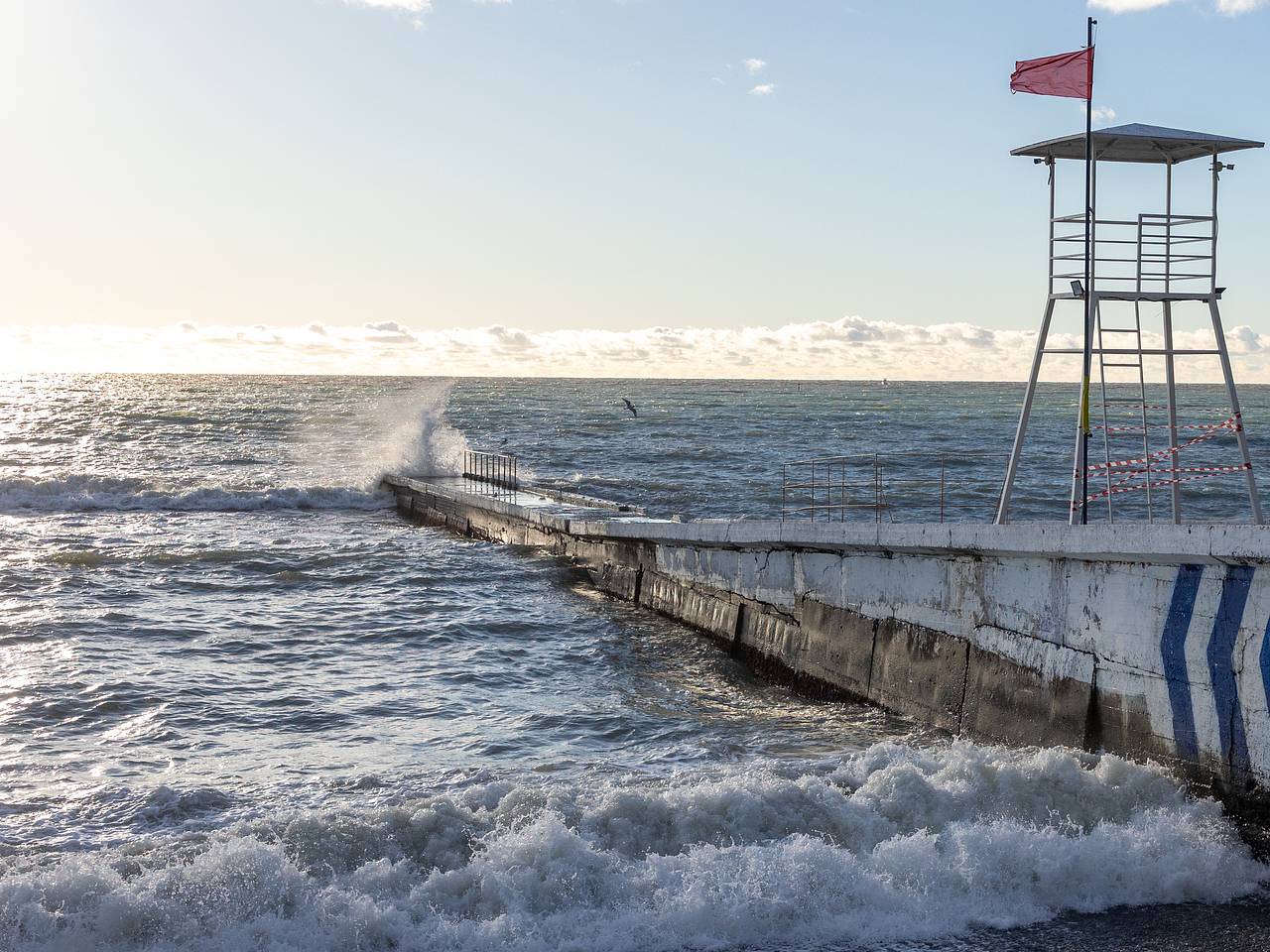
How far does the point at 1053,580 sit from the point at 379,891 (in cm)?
604

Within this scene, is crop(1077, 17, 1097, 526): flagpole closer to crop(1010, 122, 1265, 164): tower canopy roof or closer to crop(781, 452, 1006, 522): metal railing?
crop(1010, 122, 1265, 164): tower canopy roof

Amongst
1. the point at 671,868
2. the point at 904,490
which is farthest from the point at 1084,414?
the point at 904,490

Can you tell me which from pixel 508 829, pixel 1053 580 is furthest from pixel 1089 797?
pixel 508 829

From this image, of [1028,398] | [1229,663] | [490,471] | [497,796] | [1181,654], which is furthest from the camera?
[490,471]

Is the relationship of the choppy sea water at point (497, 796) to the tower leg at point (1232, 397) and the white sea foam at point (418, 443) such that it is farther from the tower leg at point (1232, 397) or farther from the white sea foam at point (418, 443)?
the white sea foam at point (418, 443)

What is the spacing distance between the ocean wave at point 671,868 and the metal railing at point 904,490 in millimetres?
10898

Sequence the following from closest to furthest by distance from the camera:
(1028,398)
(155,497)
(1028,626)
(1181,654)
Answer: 1. (1181,654)
2. (1028,626)
3. (1028,398)
4. (155,497)

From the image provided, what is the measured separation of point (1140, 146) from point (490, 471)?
27682 mm

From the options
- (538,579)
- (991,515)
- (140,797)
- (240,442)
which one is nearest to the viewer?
(140,797)

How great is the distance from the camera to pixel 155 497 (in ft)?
112

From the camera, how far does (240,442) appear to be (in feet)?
198

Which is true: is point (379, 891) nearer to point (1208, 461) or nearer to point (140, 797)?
point (140, 797)

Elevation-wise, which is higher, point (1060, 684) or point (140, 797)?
point (1060, 684)

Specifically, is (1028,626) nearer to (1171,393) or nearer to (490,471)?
(1171,393)
